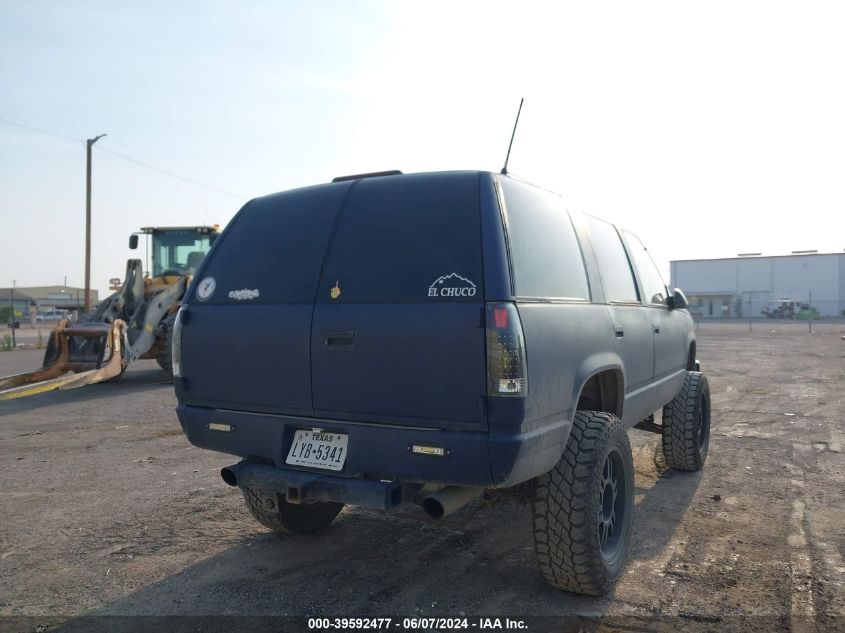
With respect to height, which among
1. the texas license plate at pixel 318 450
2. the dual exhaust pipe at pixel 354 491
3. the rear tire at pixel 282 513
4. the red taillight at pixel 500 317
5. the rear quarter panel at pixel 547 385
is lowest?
the rear tire at pixel 282 513

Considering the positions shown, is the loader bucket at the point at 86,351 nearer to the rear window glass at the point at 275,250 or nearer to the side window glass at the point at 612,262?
the rear window glass at the point at 275,250

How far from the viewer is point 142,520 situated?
15.7 ft

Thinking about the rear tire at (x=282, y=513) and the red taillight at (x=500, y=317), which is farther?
the rear tire at (x=282, y=513)

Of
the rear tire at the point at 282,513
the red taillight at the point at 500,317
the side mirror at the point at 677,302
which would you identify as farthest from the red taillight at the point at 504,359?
the side mirror at the point at 677,302

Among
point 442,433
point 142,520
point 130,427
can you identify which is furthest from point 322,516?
point 130,427

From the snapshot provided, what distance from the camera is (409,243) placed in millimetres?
3338

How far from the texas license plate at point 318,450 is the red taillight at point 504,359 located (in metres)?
0.85

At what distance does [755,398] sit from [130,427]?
955 centimetres

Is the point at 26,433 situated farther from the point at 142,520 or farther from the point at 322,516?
the point at 322,516

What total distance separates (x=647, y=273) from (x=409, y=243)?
309 cm

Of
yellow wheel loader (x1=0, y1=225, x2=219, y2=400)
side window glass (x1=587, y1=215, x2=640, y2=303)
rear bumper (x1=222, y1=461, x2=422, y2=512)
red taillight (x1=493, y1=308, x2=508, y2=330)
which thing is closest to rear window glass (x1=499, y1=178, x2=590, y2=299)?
red taillight (x1=493, y1=308, x2=508, y2=330)

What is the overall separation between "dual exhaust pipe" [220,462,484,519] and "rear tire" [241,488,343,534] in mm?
747

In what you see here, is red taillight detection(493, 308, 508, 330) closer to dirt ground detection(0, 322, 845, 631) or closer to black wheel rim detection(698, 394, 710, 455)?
dirt ground detection(0, 322, 845, 631)

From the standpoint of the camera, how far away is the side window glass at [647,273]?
5449 millimetres
